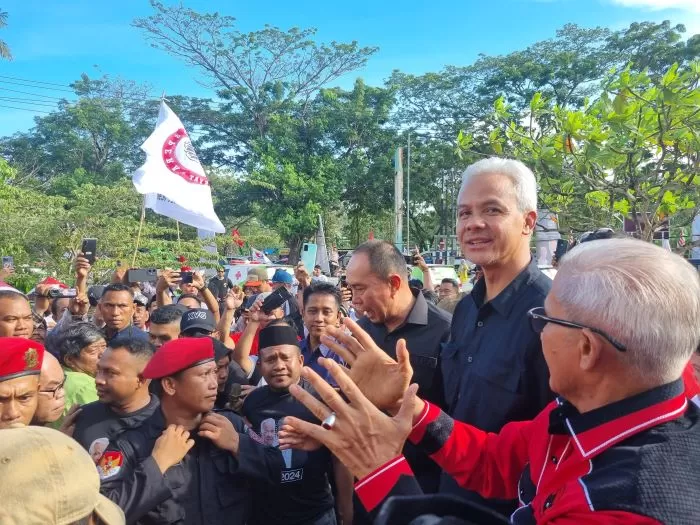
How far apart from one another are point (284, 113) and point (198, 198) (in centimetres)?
1985

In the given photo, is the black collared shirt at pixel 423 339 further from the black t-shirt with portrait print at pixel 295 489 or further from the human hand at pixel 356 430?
the human hand at pixel 356 430

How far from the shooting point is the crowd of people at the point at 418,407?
1.15 metres

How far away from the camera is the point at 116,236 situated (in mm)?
11383

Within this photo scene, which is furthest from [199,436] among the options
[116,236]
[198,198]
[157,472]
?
[116,236]

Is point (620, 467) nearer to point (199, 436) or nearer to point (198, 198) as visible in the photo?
point (199, 436)

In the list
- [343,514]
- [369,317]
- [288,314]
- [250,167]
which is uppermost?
[250,167]

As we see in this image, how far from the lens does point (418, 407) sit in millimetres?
1678

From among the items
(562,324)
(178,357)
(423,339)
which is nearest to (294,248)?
(423,339)

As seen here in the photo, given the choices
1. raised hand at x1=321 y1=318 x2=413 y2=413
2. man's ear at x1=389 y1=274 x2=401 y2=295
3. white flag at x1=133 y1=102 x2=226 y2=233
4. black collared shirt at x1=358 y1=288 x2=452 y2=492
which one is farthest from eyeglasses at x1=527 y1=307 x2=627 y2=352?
white flag at x1=133 y1=102 x2=226 y2=233

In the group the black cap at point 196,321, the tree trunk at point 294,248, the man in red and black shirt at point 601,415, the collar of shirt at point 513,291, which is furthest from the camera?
the tree trunk at point 294,248

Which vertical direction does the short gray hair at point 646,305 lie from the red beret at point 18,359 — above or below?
above

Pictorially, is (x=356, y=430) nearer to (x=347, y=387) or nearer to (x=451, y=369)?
(x=347, y=387)

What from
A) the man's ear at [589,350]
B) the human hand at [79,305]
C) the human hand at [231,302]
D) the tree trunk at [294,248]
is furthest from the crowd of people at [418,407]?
the tree trunk at [294,248]

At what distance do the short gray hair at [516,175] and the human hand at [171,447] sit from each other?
59.1 inches
